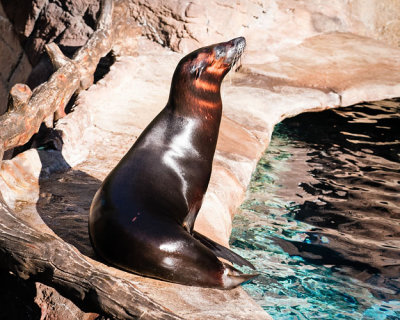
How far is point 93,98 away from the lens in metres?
6.21

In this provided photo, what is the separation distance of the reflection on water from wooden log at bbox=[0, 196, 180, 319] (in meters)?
1.37

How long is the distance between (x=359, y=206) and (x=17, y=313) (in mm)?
3504

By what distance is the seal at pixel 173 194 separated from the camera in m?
3.23

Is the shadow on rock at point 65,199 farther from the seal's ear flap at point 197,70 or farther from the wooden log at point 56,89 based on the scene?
the seal's ear flap at point 197,70

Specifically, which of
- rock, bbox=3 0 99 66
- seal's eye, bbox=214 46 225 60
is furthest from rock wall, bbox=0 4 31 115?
seal's eye, bbox=214 46 225 60

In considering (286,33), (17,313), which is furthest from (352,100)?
(17,313)

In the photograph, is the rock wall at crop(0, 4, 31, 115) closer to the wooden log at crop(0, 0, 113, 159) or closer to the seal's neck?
the wooden log at crop(0, 0, 113, 159)

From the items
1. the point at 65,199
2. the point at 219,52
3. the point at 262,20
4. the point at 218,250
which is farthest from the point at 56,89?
the point at 262,20

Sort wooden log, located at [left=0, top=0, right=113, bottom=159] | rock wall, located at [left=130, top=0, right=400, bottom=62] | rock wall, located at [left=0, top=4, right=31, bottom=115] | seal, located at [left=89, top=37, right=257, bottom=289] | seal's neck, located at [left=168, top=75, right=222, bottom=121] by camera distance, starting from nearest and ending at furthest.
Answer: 1. seal, located at [left=89, top=37, right=257, bottom=289]
2. seal's neck, located at [left=168, top=75, right=222, bottom=121]
3. wooden log, located at [left=0, top=0, right=113, bottom=159]
4. rock wall, located at [left=130, top=0, right=400, bottom=62]
5. rock wall, located at [left=0, top=4, right=31, bottom=115]

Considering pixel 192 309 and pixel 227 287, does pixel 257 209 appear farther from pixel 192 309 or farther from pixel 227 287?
pixel 192 309

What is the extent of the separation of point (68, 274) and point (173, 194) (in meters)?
0.89

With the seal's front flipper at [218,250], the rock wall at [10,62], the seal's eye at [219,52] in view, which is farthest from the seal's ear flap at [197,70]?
the rock wall at [10,62]

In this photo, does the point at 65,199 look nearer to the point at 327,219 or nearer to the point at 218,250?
the point at 218,250

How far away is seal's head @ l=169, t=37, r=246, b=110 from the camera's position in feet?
13.1
